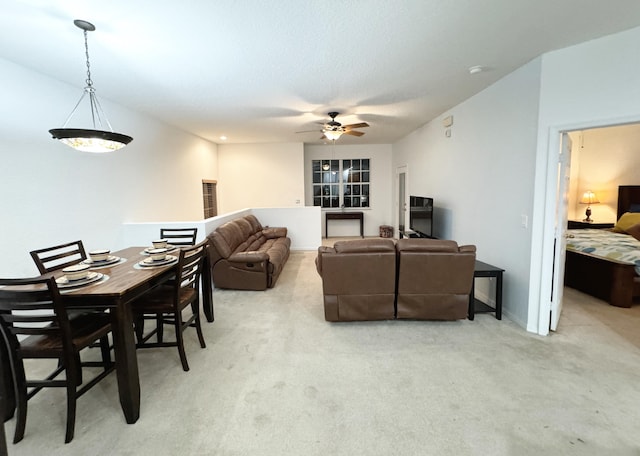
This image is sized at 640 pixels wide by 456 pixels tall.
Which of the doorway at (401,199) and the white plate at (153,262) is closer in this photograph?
the white plate at (153,262)

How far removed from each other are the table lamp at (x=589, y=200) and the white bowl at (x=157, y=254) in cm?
753

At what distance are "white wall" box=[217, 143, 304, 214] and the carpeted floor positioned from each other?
A: 5129mm

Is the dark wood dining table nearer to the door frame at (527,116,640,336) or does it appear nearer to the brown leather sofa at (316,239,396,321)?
the brown leather sofa at (316,239,396,321)

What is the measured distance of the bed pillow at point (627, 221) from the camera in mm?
5164

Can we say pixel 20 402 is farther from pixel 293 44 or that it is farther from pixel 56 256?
pixel 293 44

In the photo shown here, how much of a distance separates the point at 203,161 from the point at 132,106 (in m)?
2.71

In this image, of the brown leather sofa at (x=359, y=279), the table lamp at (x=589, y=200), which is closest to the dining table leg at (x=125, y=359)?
the brown leather sofa at (x=359, y=279)

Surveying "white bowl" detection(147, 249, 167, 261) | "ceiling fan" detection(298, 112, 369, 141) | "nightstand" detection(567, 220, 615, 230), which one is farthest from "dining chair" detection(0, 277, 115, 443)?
"nightstand" detection(567, 220, 615, 230)

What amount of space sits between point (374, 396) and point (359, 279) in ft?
3.99

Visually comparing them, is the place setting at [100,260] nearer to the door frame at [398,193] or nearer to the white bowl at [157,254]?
the white bowl at [157,254]

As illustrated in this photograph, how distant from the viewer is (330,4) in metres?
2.06

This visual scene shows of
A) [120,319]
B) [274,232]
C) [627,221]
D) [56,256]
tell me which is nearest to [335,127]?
[274,232]

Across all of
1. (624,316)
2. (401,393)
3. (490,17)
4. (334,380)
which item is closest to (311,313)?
(334,380)

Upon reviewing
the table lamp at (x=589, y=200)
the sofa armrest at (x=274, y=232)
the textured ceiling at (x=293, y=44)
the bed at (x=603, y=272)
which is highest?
the textured ceiling at (x=293, y=44)
